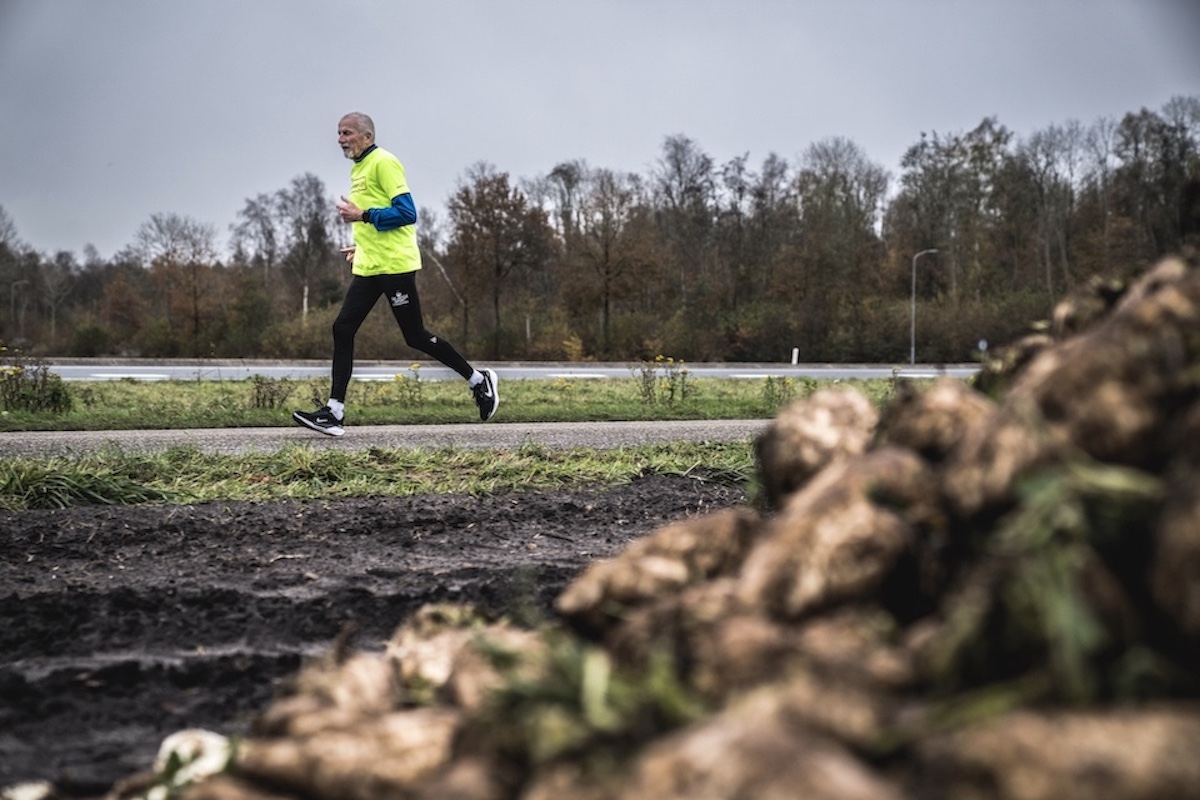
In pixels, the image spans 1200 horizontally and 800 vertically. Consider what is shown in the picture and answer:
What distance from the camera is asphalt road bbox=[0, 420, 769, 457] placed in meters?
8.30

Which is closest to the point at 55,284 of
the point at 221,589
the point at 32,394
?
the point at 32,394

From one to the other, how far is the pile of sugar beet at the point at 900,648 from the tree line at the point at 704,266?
115ft

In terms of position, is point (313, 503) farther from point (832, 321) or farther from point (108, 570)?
point (832, 321)


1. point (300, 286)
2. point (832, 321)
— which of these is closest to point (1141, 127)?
point (832, 321)

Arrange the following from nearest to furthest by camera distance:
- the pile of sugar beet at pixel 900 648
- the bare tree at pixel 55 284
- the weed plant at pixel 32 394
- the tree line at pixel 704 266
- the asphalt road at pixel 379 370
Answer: the pile of sugar beet at pixel 900 648, the weed plant at pixel 32 394, the asphalt road at pixel 379 370, the tree line at pixel 704 266, the bare tree at pixel 55 284

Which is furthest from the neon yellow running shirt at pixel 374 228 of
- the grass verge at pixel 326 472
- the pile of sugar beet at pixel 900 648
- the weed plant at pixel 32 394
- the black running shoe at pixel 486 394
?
the pile of sugar beet at pixel 900 648

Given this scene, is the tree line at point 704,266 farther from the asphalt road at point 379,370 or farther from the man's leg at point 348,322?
the man's leg at point 348,322

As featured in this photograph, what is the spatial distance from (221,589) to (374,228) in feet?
15.8

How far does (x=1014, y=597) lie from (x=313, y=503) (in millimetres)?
4983

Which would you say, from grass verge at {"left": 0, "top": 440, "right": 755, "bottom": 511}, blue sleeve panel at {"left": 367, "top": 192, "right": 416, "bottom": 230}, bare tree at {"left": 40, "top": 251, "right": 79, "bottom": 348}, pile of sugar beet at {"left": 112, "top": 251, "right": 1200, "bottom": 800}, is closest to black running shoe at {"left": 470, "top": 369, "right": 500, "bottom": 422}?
grass verge at {"left": 0, "top": 440, "right": 755, "bottom": 511}

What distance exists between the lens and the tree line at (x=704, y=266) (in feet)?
128

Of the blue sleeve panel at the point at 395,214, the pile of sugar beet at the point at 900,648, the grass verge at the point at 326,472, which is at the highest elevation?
the blue sleeve panel at the point at 395,214

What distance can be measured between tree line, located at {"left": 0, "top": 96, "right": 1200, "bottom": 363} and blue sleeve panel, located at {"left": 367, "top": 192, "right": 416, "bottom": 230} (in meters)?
28.2

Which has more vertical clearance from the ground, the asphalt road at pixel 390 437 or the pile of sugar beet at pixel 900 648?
the pile of sugar beet at pixel 900 648
